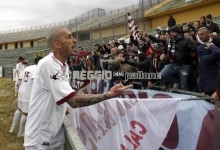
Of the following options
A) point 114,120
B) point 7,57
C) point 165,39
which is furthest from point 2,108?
point 7,57

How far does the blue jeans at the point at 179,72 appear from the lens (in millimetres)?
7508

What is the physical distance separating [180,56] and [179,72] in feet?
1.18

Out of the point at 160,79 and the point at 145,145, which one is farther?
the point at 160,79

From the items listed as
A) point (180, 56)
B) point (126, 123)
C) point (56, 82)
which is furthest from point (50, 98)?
point (180, 56)

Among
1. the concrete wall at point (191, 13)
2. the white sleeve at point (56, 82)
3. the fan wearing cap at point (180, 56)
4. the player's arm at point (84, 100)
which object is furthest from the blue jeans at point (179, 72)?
the concrete wall at point (191, 13)

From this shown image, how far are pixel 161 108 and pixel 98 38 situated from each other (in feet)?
72.6

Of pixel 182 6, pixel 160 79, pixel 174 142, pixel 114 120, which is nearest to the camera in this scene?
pixel 174 142

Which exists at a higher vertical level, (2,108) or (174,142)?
(174,142)

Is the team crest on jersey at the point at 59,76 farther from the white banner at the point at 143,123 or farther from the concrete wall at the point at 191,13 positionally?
the concrete wall at the point at 191,13

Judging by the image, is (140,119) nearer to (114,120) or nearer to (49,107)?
(114,120)

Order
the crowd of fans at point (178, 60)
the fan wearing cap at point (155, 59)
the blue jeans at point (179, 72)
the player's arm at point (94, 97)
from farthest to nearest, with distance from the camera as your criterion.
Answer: the fan wearing cap at point (155, 59)
the blue jeans at point (179, 72)
the crowd of fans at point (178, 60)
the player's arm at point (94, 97)

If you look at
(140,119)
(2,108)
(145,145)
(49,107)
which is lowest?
(2,108)

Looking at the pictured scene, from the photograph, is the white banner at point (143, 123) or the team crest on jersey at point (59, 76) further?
the white banner at point (143, 123)

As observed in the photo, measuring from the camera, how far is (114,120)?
421cm
